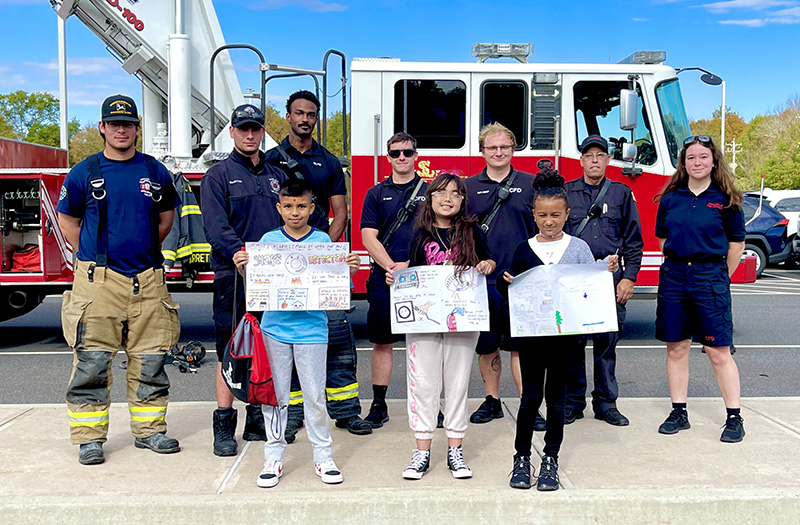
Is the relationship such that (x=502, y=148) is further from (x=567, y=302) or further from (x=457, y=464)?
(x=457, y=464)

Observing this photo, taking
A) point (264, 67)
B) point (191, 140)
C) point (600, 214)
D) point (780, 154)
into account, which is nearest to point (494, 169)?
point (600, 214)

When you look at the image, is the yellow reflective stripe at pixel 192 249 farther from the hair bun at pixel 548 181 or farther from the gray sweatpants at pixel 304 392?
the hair bun at pixel 548 181

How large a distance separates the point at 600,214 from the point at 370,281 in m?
1.69

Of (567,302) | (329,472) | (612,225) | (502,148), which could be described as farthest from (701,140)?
(329,472)

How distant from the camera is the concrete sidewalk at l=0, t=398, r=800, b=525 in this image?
3.68 meters

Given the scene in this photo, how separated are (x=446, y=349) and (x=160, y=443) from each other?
189 cm

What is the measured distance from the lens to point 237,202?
4570mm

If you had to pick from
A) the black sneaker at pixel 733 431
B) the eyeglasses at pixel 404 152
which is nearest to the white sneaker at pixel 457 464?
the black sneaker at pixel 733 431

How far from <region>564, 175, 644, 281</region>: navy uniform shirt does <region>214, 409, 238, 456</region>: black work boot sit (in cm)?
264

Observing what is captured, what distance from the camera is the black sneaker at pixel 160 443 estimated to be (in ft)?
14.9

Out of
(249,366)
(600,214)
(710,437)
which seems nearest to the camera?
(249,366)

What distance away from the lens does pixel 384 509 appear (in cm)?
371

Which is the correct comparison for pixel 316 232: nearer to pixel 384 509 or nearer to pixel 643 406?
pixel 384 509

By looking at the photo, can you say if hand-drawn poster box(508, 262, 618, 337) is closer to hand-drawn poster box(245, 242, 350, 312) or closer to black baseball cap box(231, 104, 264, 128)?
hand-drawn poster box(245, 242, 350, 312)
